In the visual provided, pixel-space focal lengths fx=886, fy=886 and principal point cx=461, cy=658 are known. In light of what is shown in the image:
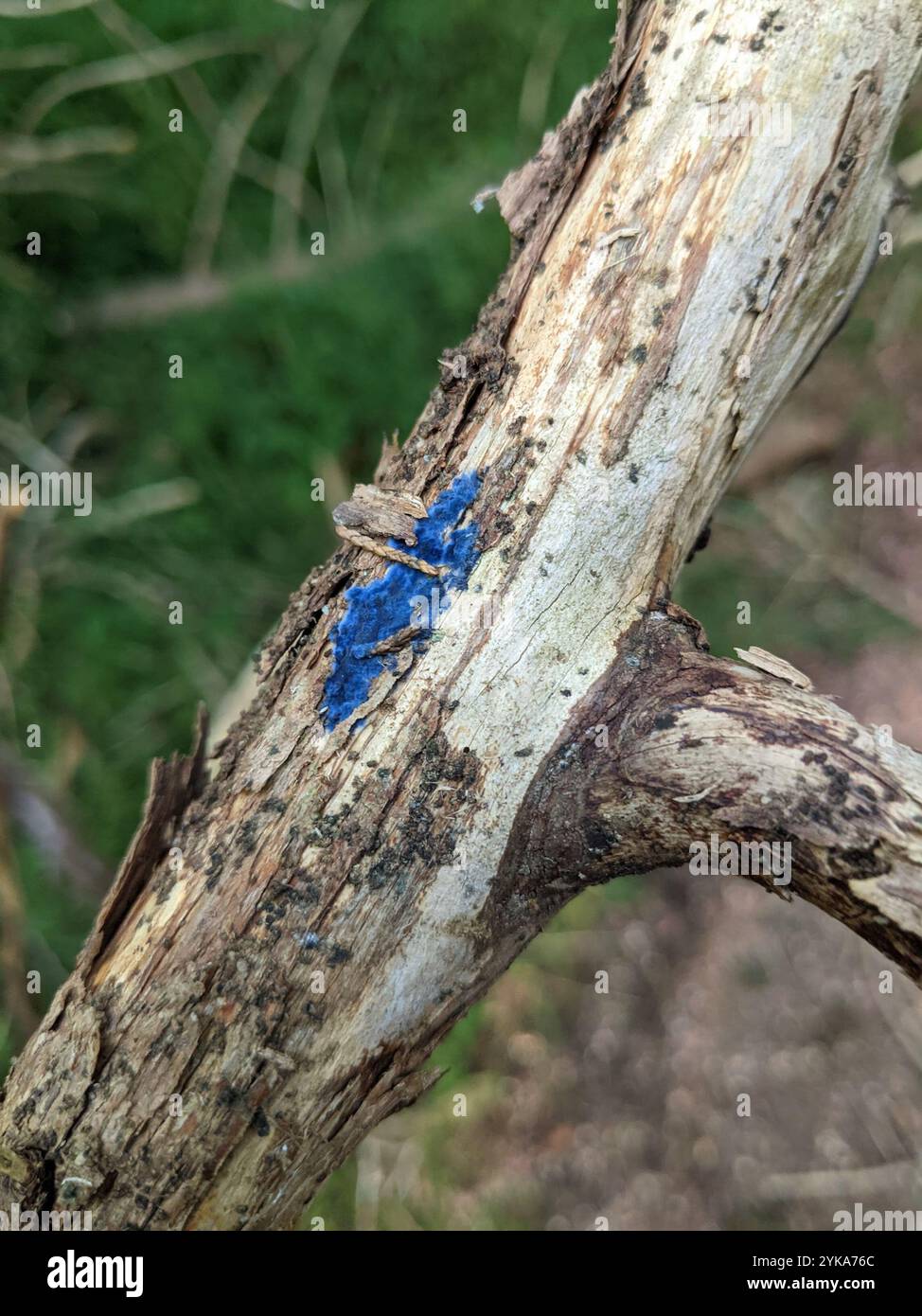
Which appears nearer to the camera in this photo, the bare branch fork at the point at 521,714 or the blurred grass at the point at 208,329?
the bare branch fork at the point at 521,714

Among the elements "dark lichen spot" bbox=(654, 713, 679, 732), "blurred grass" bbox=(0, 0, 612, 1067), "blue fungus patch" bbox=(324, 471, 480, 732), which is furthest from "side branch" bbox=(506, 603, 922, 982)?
"blurred grass" bbox=(0, 0, 612, 1067)

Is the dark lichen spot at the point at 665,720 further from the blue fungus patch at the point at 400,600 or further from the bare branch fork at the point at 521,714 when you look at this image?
the blue fungus patch at the point at 400,600

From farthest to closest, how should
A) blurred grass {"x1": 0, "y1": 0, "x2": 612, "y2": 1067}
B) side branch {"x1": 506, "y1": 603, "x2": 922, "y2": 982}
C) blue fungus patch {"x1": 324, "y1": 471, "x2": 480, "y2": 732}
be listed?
blurred grass {"x1": 0, "y1": 0, "x2": 612, "y2": 1067} < blue fungus patch {"x1": 324, "y1": 471, "x2": 480, "y2": 732} < side branch {"x1": 506, "y1": 603, "x2": 922, "y2": 982}

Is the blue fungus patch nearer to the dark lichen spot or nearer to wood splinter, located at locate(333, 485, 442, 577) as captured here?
wood splinter, located at locate(333, 485, 442, 577)

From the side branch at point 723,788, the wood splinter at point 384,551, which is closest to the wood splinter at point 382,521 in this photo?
the wood splinter at point 384,551

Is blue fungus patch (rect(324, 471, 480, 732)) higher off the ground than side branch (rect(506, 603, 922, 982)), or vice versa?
blue fungus patch (rect(324, 471, 480, 732))

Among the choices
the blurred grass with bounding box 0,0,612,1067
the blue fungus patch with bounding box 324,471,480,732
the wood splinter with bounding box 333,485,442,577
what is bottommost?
the blue fungus patch with bounding box 324,471,480,732

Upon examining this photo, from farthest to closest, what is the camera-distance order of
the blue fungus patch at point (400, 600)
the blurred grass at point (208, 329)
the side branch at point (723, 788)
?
the blurred grass at point (208, 329) < the blue fungus patch at point (400, 600) < the side branch at point (723, 788)
